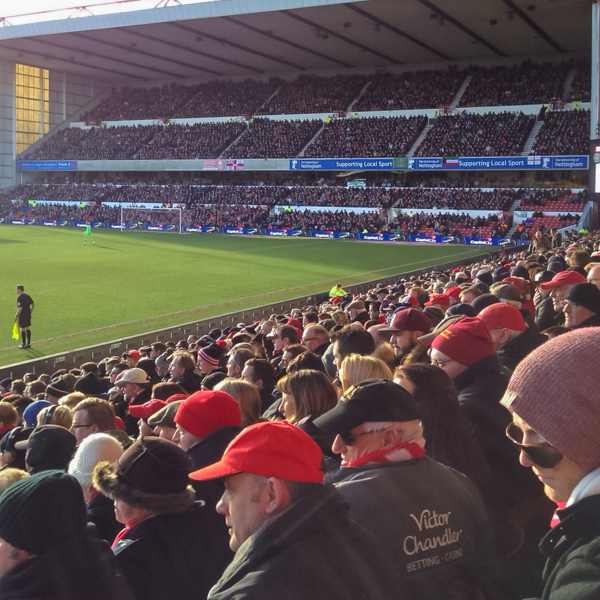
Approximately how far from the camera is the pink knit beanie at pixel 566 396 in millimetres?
1938

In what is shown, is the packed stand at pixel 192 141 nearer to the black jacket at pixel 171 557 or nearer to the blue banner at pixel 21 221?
the blue banner at pixel 21 221

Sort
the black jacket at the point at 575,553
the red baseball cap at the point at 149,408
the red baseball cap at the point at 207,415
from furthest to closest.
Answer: the red baseball cap at the point at 149,408, the red baseball cap at the point at 207,415, the black jacket at the point at 575,553

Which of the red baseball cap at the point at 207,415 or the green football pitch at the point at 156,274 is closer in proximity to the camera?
the red baseball cap at the point at 207,415

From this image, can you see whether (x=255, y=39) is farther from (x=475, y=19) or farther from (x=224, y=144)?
(x=475, y=19)

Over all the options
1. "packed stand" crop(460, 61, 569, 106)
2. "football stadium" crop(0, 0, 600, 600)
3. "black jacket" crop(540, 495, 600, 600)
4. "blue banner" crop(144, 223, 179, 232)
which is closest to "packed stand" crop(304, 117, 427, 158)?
"football stadium" crop(0, 0, 600, 600)

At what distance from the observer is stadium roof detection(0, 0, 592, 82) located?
46.0 m

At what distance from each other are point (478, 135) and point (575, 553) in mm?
55300

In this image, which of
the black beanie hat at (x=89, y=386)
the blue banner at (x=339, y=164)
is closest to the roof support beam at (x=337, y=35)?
the blue banner at (x=339, y=164)

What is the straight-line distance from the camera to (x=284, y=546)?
2.18 m

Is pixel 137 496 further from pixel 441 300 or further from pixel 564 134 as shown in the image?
pixel 564 134

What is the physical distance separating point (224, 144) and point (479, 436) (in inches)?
2486

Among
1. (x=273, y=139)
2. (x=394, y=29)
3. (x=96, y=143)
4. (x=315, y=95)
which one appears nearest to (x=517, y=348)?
(x=394, y=29)

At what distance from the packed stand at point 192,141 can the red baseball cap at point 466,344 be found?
6086cm

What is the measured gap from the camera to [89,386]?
856 centimetres
